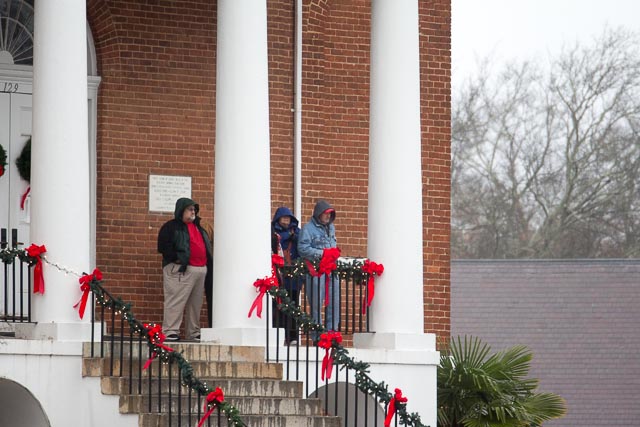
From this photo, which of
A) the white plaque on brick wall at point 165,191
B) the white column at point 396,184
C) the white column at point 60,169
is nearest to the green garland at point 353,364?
the white column at point 396,184

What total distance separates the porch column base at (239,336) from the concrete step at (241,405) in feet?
3.24

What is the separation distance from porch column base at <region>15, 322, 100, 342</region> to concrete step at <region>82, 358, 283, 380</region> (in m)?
0.34

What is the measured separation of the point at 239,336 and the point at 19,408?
2800 mm

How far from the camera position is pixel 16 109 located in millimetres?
19734

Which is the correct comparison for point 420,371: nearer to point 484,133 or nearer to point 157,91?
point 157,91

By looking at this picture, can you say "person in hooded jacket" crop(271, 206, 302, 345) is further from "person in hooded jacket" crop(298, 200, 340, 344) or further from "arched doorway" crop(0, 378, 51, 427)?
"arched doorway" crop(0, 378, 51, 427)

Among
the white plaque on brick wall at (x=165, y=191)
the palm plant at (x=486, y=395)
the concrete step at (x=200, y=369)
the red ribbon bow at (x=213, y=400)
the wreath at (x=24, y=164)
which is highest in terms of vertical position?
the wreath at (x=24, y=164)

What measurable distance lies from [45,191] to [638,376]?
738 inches

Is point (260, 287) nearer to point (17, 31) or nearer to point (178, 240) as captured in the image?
point (178, 240)

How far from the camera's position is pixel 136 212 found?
19859 millimetres

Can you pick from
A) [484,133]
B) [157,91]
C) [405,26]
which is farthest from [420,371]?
[484,133]

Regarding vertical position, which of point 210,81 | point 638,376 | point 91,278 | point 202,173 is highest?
point 210,81

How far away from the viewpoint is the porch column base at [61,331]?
15.9 m

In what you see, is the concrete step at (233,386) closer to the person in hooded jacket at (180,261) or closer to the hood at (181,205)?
the person in hooded jacket at (180,261)
